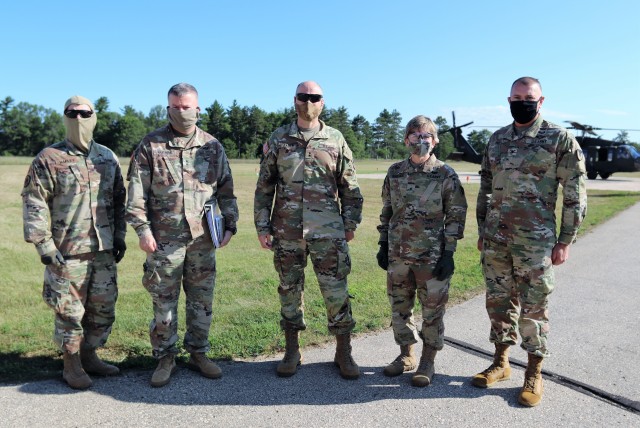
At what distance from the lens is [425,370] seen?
3.79 m

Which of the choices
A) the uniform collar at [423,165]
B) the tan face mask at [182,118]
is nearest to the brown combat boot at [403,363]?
the uniform collar at [423,165]

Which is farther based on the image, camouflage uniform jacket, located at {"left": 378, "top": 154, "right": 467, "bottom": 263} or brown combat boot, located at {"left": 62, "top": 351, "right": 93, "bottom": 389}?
camouflage uniform jacket, located at {"left": 378, "top": 154, "right": 467, "bottom": 263}

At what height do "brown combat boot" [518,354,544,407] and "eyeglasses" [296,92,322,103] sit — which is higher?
"eyeglasses" [296,92,322,103]

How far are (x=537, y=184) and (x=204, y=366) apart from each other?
2.92 metres

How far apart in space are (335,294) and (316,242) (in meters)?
0.46

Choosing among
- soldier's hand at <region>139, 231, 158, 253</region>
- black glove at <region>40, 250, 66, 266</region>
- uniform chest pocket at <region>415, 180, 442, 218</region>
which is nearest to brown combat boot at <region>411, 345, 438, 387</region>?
uniform chest pocket at <region>415, 180, 442, 218</region>

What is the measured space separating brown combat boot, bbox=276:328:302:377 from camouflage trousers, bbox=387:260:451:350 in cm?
84

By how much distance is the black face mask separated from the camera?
11.7 feet

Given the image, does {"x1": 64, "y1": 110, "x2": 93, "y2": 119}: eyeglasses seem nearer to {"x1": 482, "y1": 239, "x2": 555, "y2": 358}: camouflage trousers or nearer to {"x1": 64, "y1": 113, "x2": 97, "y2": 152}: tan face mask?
{"x1": 64, "y1": 113, "x2": 97, "y2": 152}: tan face mask

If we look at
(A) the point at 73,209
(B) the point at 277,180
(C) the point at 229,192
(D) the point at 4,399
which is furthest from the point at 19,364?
(B) the point at 277,180

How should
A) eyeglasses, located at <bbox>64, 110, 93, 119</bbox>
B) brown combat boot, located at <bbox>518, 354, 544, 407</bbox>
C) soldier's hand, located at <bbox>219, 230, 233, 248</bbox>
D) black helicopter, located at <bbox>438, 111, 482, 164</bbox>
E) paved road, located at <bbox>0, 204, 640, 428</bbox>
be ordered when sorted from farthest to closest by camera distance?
black helicopter, located at <bbox>438, 111, 482, 164</bbox>
soldier's hand, located at <bbox>219, 230, 233, 248</bbox>
eyeglasses, located at <bbox>64, 110, 93, 119</bbox>
brown combat boot, located at <bbox>518, 354, 544, 407</bbox>
paved road, located at <bbox>0, 204, 640, 428</bbox>

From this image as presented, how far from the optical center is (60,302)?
360 centimetres

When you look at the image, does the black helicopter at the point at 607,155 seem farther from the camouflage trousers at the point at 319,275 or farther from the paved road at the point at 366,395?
the camouflage trousers at the point at 319,275

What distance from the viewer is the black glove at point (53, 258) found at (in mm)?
3500
